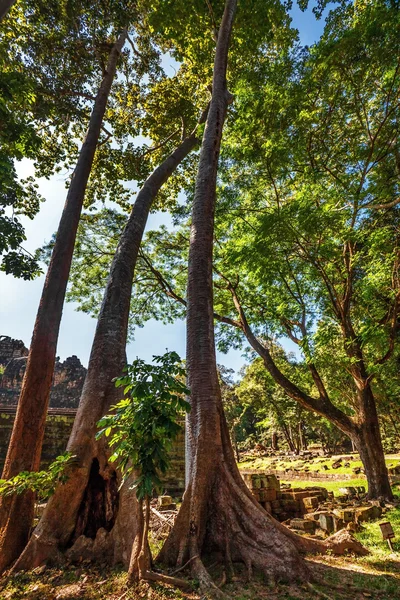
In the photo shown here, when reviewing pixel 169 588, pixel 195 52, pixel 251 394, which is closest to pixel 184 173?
pixel 195 52

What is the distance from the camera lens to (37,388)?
4438 mm

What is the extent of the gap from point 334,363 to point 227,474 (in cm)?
740

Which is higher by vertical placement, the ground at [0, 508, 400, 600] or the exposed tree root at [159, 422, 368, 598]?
the exposed tree root at [159, 422, 368, 598]

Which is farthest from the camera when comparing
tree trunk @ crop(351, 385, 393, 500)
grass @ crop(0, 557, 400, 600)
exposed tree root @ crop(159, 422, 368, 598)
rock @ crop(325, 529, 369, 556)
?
tree trunk @ crop(351, 385, 393, 500)

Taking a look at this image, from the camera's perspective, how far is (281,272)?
27.0 ft

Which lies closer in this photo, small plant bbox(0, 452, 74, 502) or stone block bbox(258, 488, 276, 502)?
small plant bbox(0, 452, 74, 502)

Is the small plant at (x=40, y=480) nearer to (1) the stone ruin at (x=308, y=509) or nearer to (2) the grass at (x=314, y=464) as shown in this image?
(1) the stone ruin at (x=308, y=509)

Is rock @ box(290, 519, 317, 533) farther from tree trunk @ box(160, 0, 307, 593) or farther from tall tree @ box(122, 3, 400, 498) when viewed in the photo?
tall tree @ box(122, 3, 400, 498)

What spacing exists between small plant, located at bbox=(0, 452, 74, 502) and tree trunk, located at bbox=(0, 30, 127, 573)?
1.55ft

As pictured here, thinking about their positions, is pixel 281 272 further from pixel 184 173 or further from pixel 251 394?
pixel 251 394

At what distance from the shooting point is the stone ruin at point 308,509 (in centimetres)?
511

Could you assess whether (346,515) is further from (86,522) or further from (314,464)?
(314,464)

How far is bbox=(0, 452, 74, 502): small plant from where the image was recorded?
3.19 metres

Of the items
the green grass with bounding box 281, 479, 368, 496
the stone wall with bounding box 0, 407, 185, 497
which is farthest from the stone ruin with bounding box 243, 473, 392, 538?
the green grass with bounding box 281, 479, 368, 496
